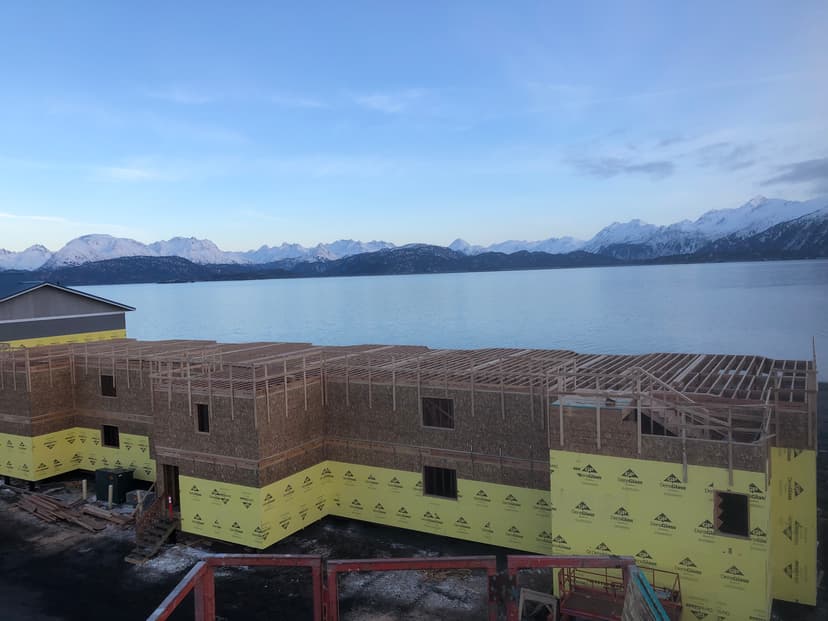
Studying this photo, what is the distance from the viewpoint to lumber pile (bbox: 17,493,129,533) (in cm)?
2559

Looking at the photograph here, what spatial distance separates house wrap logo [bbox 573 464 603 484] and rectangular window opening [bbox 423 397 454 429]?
6486 millimetres

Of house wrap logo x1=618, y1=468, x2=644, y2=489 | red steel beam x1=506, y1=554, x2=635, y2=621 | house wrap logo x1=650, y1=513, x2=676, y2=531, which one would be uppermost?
red steel beam x1=506, y1=554, x2=635, y2=621

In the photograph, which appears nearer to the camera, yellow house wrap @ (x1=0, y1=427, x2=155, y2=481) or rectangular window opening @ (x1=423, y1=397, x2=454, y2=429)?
rectangular window opening @ (x1=423, y1=397, x2=454, y2=429)

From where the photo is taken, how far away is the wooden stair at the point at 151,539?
73.1 feet

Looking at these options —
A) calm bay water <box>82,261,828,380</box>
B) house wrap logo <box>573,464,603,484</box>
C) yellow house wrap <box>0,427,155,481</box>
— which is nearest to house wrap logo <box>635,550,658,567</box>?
house wrap logo <box>573,464,603,484</box>

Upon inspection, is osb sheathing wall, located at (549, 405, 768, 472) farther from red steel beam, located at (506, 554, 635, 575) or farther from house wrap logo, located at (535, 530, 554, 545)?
red steel beam, located at (506, 554, 635, 575)

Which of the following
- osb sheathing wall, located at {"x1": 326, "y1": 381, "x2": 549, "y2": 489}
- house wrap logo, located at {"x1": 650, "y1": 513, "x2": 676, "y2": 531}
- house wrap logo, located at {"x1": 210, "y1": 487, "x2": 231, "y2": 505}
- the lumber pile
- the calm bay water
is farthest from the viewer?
the calm bay water

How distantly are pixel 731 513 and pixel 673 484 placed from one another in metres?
1.65

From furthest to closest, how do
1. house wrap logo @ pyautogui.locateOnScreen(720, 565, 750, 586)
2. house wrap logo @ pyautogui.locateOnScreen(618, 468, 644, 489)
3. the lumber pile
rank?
the lumber pile
house wrap logo @ pyautogui.locateOnScreen(618, 468, 644, 489)
house wrap logo @ pyautogui.locateOnScreen(720, 565, 750, 586)

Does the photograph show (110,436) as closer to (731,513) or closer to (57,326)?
(57,326)

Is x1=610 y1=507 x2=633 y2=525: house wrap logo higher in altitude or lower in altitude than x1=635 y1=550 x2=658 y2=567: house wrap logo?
higher

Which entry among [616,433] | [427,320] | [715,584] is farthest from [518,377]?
[427,320]

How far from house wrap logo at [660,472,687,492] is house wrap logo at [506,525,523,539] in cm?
693

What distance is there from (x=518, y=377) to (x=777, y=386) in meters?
8.44
